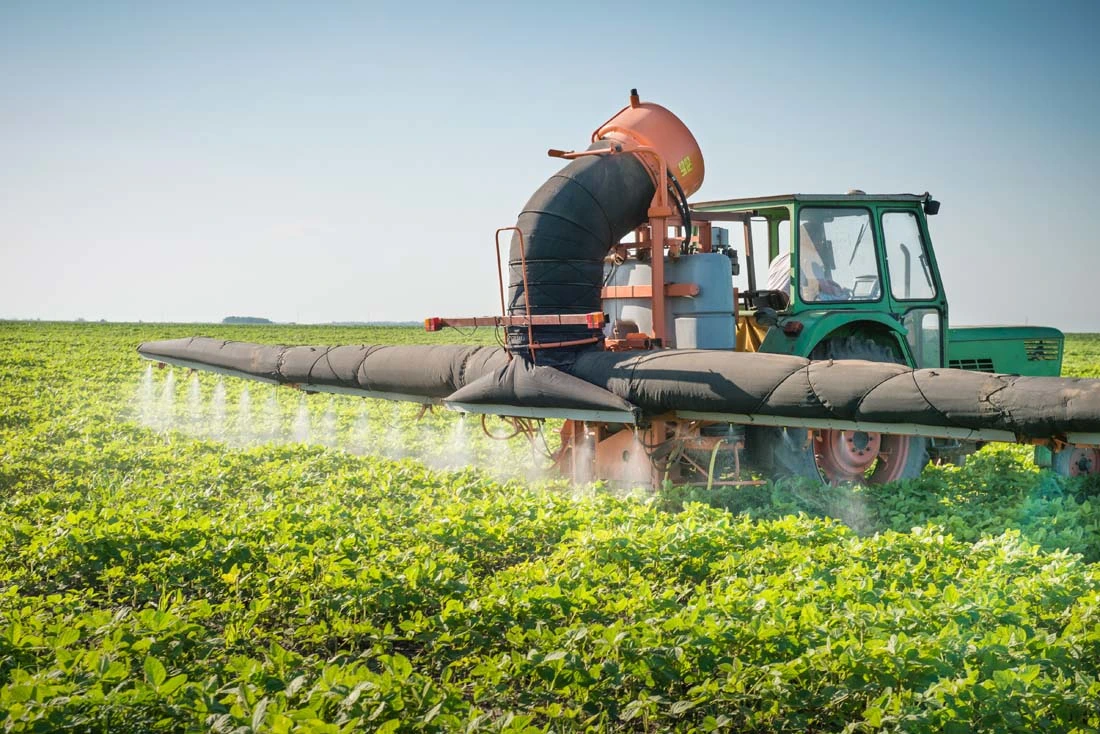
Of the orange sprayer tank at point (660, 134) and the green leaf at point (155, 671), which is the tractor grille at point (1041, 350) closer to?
the orange sprayer tank at point (660, 134)

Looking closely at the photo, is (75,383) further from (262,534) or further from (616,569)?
(616,569)

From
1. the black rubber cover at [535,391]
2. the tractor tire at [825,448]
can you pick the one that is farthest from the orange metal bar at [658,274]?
the tractor tire at [825,448]

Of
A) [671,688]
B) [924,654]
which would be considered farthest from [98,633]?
[924,654]

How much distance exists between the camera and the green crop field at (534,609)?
365 centimetres

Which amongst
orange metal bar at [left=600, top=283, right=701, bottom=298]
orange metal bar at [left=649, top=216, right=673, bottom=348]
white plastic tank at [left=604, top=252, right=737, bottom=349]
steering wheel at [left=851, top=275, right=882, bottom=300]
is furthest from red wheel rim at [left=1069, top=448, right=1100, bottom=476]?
orange metal bar at [left=649, top=216, right=673, bottom=348]

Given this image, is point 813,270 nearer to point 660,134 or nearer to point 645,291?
point 645,291

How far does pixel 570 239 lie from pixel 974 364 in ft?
16.6

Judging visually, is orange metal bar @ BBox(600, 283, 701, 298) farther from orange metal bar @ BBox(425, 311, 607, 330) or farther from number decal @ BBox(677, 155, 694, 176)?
number decal @ BBox(677, 155, 694, 176)

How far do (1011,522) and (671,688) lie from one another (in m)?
4.81

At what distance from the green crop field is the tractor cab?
146 centimetres

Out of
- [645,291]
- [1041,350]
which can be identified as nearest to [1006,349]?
[1041,350]

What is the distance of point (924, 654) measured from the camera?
395 cm

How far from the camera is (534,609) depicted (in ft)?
15.3

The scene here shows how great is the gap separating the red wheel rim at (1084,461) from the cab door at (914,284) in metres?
1.74
